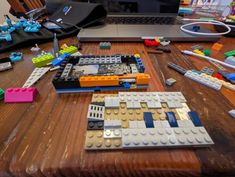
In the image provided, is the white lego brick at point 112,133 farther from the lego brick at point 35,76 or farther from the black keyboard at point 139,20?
the black keyboard at point 139,20

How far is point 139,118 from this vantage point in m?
0.28

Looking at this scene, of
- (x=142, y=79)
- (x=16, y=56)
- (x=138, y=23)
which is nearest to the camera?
(x=142, y=79)

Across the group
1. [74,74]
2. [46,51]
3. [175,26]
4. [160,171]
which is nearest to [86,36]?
[46,51]

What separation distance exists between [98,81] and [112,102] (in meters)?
0.06

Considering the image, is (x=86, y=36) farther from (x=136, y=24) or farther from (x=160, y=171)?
(x=160, y=171)

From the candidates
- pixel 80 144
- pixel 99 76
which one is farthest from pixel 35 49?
pixel 80 144

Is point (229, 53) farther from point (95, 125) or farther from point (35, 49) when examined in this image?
point (35, 49)

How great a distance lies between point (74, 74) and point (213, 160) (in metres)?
0.31

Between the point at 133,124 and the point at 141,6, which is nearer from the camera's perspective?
the point at 133,124

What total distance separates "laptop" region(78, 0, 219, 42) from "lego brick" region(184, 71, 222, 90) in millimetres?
222

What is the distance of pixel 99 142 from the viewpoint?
0.25 metres

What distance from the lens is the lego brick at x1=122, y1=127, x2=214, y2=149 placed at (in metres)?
0.24

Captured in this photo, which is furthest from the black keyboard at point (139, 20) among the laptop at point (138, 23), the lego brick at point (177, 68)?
the lego brick at point (177, 68)

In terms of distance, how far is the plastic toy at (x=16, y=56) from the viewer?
47 centimetres
